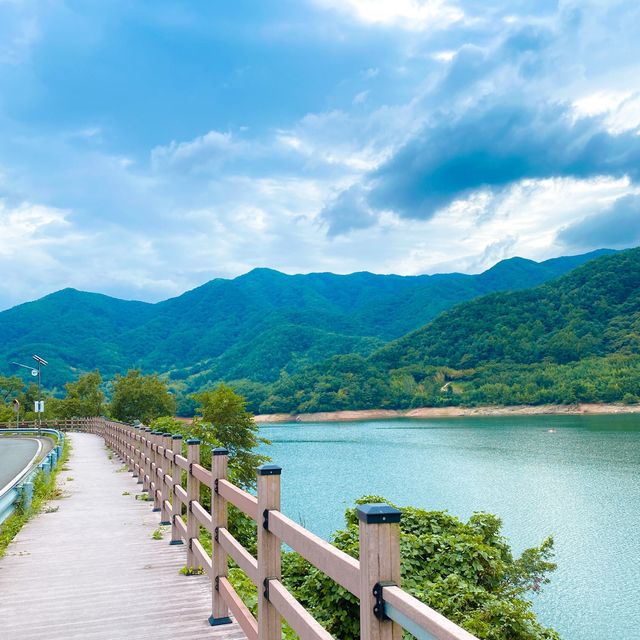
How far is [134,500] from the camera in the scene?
1059 cm

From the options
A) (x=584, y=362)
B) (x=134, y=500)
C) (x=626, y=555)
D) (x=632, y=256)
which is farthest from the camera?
(x=632, y=256)

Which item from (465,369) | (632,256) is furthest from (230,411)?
(632,256)

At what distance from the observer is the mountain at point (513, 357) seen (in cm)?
11244

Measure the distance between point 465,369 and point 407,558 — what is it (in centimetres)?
13551

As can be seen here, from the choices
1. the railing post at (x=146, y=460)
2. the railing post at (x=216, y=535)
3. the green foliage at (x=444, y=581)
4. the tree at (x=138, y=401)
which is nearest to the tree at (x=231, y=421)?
the tree at (x=138, y=401)

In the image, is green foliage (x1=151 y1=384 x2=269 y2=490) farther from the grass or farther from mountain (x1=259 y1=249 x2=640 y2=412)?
mountain (x1=259 y1=249 x2=640 y2=412)

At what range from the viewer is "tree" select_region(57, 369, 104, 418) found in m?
54.6

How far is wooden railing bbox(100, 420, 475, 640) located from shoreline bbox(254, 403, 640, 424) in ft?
328

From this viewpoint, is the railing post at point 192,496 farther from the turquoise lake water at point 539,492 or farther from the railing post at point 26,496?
the turquoise lake water at point 539,492

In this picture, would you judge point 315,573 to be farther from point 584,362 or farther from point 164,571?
point 584,362

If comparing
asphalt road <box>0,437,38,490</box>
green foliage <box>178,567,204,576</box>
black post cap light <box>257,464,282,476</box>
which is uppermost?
black post cap light <box>257,464,282,476</box>

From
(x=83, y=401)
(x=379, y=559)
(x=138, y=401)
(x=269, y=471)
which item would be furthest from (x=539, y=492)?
(x=83, y=401)

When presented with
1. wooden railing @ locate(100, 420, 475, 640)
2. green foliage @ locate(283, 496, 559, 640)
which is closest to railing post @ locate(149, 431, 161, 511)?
green foliage @ locate(283, 496, 559, 640)

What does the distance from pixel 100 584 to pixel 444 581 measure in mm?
3934
